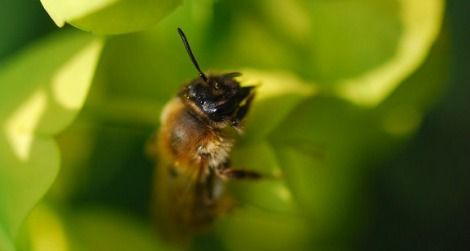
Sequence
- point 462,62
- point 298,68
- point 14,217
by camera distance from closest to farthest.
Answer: point 14,217, point 298,68, point 462,62

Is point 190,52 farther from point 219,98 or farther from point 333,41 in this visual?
point 333,41

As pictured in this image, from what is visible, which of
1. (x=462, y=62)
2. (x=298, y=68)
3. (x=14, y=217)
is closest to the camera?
(x=14, y=217)

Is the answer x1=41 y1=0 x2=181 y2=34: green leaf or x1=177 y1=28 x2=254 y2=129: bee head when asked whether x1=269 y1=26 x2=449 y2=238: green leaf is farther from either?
x1=41 y1=0 x2=181 y2=34: green leaf

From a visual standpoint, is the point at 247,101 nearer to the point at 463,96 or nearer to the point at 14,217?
the point at 14,217

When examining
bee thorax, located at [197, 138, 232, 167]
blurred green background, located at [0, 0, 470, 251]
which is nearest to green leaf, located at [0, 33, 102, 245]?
blurred green background, located at [0, 0, 470, 251]

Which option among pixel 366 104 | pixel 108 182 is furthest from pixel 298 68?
pixel 108 182

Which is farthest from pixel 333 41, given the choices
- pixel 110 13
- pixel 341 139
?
pixel 110 13
